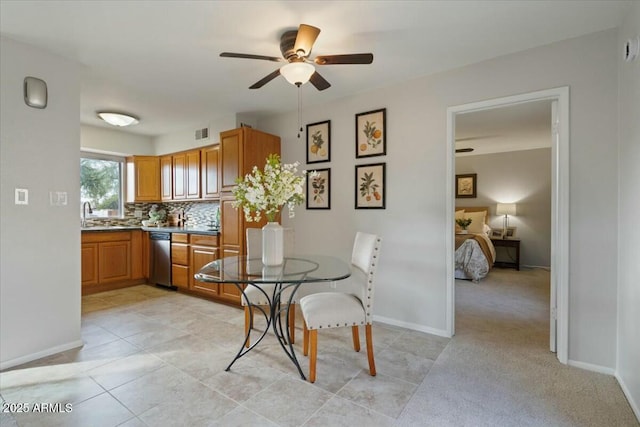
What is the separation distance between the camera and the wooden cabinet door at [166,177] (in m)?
4.80

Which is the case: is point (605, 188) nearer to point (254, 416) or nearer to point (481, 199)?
point (254, 416)

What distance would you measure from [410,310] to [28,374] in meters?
3.03

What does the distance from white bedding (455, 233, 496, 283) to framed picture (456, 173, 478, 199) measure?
7.16 feet

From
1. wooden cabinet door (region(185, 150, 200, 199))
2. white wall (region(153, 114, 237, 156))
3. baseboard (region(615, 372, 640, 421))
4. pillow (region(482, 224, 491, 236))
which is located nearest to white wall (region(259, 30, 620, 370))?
baseboard (region(615, 372, 640, 421))

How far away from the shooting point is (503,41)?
2279 millimetres

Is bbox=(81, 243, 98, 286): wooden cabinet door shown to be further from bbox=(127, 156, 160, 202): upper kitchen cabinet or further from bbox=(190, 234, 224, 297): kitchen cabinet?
bbox=(190, 234, 224, 297): kitchen cabinet

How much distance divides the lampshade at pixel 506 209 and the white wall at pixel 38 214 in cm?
671

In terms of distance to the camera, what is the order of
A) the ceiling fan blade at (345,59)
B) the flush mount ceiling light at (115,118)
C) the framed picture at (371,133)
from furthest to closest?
the flush mount ceiling light at (115,118) < the framed picture at (371,133) < the ceiling fan blade at (345,59)

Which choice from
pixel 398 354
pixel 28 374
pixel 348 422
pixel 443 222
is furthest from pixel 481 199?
pixel 28 374

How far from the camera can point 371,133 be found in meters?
3.18

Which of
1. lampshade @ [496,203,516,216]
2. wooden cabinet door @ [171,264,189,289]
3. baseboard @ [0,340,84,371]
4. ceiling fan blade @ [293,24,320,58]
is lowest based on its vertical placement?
baseboard @ [0,340,84,371]

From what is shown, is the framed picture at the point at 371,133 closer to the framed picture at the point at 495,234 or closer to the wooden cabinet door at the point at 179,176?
the wooden cabinet door at the point at 179,176

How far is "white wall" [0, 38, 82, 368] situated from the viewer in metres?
2.20

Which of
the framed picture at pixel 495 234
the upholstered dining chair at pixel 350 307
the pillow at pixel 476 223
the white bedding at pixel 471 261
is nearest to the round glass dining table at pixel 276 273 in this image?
the upholstered dining chair at pixel 350 307
